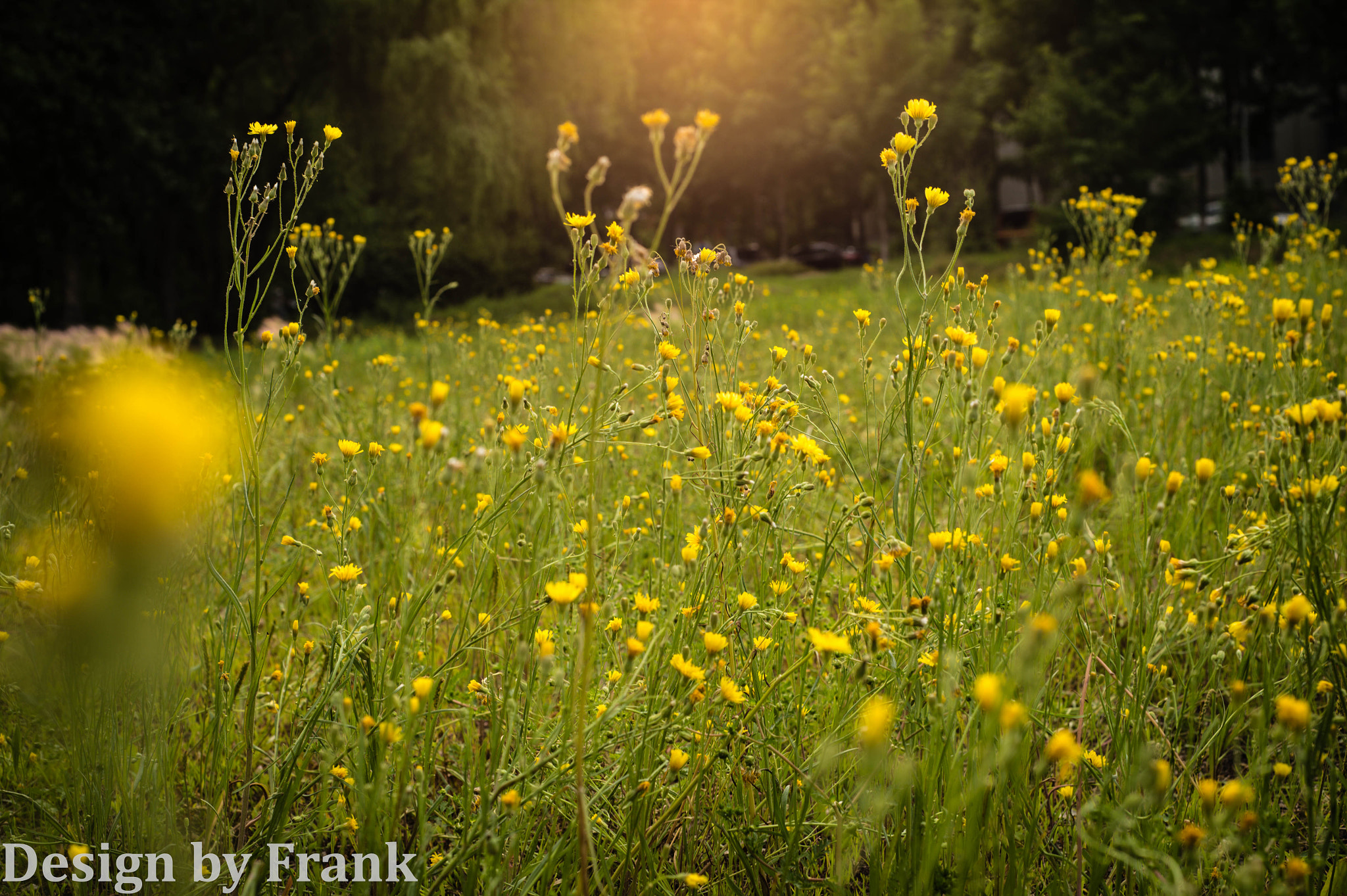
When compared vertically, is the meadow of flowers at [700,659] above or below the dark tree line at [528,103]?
below

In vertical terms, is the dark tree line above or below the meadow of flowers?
above

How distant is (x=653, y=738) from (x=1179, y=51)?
890 inches

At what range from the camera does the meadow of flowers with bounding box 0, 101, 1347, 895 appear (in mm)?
1088

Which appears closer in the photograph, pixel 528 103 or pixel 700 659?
pixel 700 659

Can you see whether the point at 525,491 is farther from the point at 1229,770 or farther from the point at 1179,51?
the point at 1179,51

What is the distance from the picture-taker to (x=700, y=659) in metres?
1.53

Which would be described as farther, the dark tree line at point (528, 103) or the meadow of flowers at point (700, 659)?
the dark tree line at point (528, 103)

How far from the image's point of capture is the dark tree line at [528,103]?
10.9 meters

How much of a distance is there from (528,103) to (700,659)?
49.5 ft

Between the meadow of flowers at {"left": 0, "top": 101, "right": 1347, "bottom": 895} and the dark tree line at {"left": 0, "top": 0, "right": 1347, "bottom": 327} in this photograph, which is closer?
the meadow of flowers at {"left": 0, "top": 101, "right": 1347, "bottom": 895}

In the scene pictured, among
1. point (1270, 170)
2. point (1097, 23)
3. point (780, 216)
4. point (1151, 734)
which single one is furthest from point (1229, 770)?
point (1270, 170)

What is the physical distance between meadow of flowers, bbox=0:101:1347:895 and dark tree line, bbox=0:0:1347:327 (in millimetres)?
11447

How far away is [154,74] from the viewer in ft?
36.0

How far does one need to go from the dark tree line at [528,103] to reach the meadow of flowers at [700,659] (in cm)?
1145
